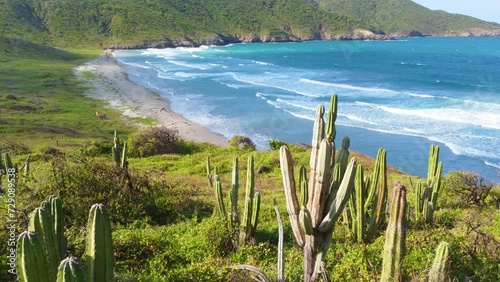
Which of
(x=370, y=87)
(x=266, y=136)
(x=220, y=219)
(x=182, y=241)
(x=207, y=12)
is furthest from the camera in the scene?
(x=207, y=12)

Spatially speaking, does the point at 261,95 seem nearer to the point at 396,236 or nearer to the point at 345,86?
the point at 345,86

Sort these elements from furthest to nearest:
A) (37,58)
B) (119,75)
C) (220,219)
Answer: (37,58) → (119,75) → (220,219)

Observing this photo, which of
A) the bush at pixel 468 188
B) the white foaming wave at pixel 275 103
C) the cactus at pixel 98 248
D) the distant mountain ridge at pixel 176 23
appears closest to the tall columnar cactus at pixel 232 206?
the cactus at pixel 98 248

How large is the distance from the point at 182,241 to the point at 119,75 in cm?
5591

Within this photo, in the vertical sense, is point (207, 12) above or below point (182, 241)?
above

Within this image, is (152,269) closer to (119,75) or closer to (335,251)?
(335,251)

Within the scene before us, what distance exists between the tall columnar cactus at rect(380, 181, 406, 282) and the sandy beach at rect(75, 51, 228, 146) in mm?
25431

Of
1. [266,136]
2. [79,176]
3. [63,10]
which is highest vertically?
[63,10]

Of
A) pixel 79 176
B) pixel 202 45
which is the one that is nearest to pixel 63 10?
pixel 202 45

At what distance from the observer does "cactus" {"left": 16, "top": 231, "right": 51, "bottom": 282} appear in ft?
13.6

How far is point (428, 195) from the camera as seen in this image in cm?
1128

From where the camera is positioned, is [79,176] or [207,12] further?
[207,12]

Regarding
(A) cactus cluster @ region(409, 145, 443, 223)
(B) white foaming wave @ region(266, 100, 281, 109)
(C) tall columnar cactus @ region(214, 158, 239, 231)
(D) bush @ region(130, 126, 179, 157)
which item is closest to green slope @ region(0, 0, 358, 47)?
(B) white foaming wave @ region(266, 100, 281, 109)

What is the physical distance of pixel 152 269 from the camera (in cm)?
782
